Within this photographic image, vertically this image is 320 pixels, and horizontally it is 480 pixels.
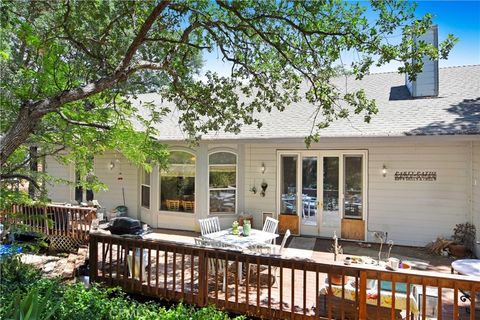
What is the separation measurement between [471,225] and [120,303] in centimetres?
777

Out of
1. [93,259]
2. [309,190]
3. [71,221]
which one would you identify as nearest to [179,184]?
[71,221]

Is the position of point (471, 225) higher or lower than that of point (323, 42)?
lower

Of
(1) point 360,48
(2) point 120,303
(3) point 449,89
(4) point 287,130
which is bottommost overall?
(2) point 120,303

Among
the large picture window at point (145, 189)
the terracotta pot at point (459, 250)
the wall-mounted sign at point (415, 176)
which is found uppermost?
the wall-mounted sign at point (415, 176)

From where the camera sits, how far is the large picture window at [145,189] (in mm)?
10961

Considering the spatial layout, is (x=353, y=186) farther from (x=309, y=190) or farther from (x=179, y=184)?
(x=179, y=184)

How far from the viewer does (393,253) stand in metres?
7.69

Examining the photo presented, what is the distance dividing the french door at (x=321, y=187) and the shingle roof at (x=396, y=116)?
896 mm

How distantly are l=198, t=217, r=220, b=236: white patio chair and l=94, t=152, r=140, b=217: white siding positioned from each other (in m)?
3.74

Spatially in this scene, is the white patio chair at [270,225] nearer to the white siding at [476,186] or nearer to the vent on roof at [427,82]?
the white siding at [476,186]

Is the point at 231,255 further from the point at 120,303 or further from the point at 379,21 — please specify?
the point at 379,21

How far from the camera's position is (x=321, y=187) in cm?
917

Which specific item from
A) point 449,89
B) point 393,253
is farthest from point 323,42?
point 449,89

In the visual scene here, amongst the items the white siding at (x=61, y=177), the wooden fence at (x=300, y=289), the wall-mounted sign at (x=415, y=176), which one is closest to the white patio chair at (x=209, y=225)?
the wooden fence at (x=300, y=289)
